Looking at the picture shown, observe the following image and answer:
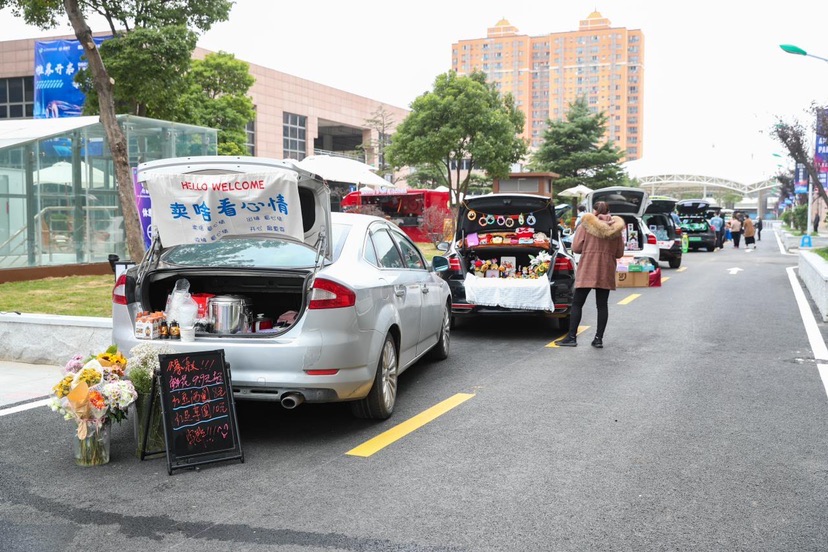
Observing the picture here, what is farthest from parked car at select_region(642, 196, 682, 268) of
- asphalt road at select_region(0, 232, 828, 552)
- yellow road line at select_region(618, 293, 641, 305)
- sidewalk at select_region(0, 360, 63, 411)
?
sidewalk at select_region(0, 360, 63, 411)

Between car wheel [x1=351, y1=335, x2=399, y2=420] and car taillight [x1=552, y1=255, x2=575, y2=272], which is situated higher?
car taillight [x1=552, y1=255, x2=575, y2=272]

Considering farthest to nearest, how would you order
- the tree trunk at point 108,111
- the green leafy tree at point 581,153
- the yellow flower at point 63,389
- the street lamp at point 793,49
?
the green leafy tree at point 581,153, the street lamp at point 793,49, the tree trunk at point 108,111, the yellow flower at point 63,389

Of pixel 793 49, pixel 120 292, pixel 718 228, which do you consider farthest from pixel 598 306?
pixel 718 228

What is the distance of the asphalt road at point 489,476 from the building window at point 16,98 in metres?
55.2

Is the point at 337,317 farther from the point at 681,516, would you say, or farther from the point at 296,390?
the point at 681,516

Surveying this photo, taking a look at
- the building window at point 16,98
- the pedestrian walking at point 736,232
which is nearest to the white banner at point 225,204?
the pedestrian walking at point 736,232

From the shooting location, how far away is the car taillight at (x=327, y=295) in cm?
536

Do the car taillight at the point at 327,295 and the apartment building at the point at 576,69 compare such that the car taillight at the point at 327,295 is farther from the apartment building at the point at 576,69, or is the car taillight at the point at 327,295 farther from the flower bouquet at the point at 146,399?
the apartment building at the point at 576,69

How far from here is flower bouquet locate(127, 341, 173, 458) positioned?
5.10 m

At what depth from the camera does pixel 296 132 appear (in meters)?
67.2

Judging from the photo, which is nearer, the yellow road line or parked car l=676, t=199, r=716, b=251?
the yellow road line

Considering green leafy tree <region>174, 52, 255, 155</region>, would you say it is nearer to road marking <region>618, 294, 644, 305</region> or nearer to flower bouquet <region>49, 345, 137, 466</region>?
road marking <region>618, 294, 644, 305</region>

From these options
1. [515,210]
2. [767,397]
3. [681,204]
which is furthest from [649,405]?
[681,204]

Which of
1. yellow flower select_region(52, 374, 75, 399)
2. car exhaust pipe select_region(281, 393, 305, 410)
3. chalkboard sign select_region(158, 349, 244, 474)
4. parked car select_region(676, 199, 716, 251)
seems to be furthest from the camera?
parked car select_region(676, 199, 716, 251)
